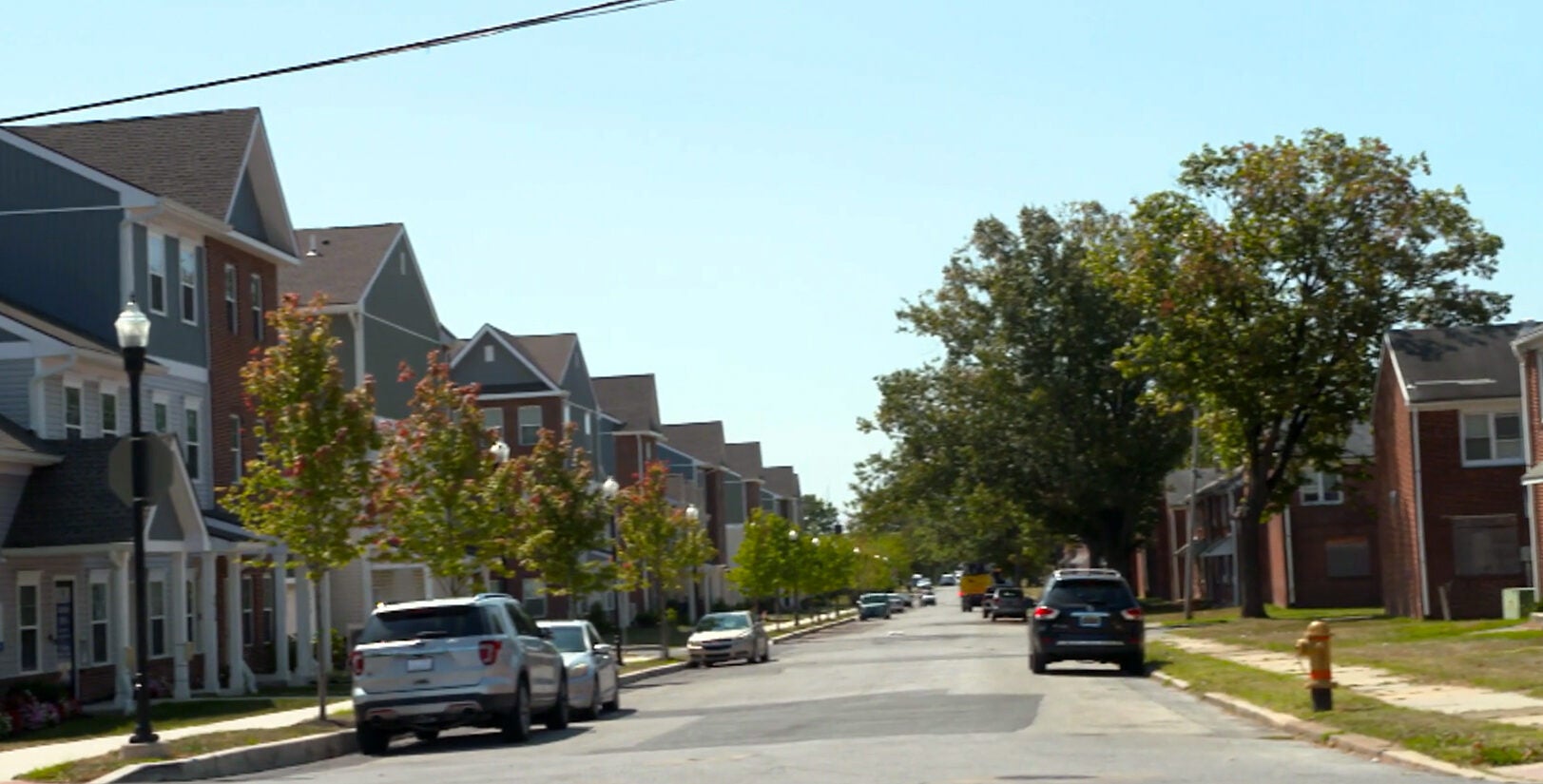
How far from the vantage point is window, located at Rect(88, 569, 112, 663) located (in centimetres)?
3644

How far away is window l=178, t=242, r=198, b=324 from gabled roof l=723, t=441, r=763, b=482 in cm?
9760

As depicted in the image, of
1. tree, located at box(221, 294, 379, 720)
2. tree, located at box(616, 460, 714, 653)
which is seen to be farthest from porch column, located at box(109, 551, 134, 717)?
tree, located at box(616, 460, 714, 653)

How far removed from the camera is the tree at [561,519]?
4806 cm

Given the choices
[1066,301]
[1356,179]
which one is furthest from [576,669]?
[1066,301]

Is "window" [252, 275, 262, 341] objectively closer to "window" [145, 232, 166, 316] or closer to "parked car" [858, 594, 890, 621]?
"window" [145, 232, 166, 316]

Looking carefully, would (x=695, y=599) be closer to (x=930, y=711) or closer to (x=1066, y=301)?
(x=1066, y=301)

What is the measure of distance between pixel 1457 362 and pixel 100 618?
35.2 meters

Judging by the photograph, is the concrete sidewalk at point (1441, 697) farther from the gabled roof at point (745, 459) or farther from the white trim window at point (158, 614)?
the gabled roof at point (745, 459)

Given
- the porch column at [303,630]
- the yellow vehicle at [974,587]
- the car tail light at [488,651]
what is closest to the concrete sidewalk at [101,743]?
the car tail light at [488,651]

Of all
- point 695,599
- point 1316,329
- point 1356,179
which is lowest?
point 695,599

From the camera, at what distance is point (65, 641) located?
34.8 metres

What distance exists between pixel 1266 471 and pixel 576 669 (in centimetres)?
3571

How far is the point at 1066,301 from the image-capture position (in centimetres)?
7519

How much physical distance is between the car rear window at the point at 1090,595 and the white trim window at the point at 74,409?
16.8m
